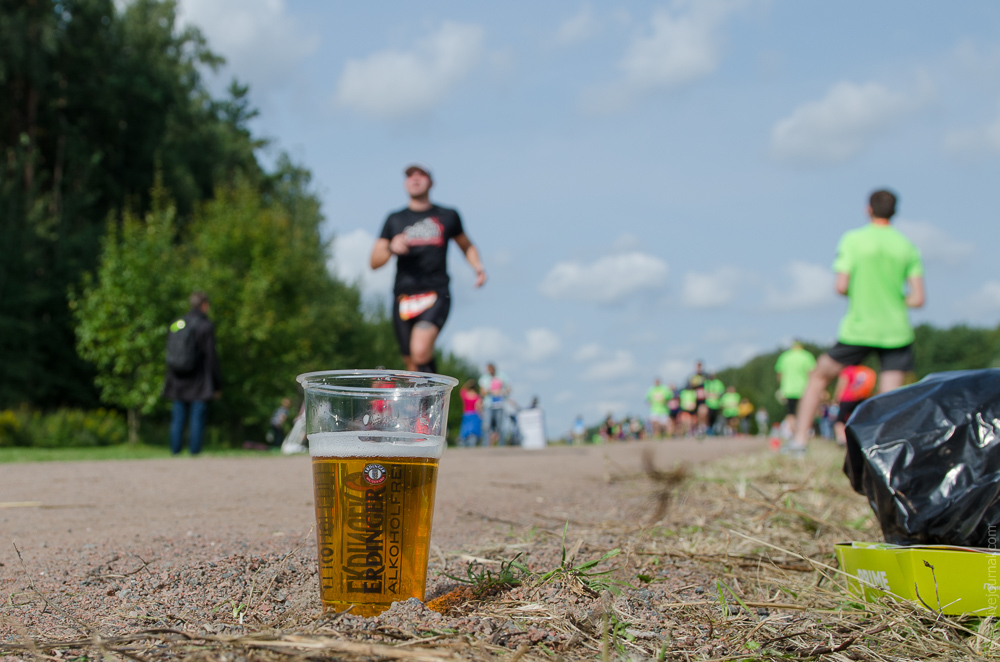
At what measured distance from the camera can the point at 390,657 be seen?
146 cm

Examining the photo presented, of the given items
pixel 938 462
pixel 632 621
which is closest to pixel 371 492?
pixel 632 621

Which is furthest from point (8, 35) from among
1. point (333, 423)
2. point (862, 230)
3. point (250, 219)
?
point (333, 423)

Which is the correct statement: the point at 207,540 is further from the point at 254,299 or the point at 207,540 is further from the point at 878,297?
the point at 254,299

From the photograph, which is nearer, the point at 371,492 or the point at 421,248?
the point at 371,492

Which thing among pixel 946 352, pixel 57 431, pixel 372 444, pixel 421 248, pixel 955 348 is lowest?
pixel 57 431

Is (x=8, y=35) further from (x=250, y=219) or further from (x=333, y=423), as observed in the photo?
(x=333, y=423)

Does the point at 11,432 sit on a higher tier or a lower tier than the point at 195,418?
lower

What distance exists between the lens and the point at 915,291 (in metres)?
6.15

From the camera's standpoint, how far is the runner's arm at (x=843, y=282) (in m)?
6.23

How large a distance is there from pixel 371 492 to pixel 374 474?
4cm

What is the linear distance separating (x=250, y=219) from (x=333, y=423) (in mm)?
29682

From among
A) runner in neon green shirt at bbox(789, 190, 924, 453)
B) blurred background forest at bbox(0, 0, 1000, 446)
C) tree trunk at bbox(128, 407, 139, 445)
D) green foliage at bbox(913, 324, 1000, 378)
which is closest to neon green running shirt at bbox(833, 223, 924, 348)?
runner in neon green shirt at bbox(789, 190, 924, 453)

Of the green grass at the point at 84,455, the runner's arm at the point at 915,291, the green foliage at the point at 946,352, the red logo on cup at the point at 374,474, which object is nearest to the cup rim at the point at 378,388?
the red logo on cup at the point at 374,474

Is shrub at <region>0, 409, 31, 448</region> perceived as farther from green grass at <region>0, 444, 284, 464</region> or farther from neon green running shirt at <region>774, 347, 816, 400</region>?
neon green running shirt at <region>774, 347, 816, 400</region>
